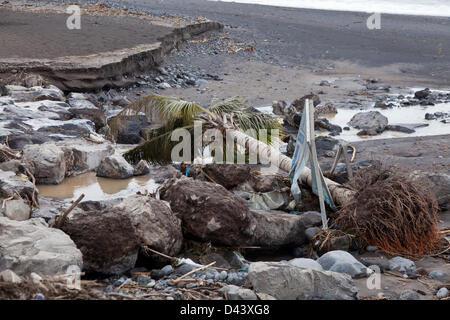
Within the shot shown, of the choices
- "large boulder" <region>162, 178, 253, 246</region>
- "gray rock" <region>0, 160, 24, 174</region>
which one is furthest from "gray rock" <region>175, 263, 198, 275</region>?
"gray rock" <region>0, 160, 24, 174</region>

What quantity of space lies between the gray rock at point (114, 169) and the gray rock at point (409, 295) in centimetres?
472

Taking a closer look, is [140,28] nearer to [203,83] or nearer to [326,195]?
[203,83]

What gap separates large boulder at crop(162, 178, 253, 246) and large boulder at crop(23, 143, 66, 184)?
2.46 m

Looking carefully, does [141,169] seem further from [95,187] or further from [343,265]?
[343,265]

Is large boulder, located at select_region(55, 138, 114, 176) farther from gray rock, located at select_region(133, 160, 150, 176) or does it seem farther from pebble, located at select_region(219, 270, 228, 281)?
pebble, located at select_region(219, 270, 228, 281)

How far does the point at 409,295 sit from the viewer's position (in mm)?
4375

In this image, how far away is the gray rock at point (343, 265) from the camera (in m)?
4.80

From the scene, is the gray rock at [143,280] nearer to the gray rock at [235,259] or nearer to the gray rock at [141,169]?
the gray rock at [235,259]

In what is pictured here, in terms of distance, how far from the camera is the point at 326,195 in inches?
261

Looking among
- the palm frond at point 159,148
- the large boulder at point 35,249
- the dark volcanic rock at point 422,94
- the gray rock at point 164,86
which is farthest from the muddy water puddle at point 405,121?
the large boulder at point 35,249

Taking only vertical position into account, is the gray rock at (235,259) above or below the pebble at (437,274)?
below

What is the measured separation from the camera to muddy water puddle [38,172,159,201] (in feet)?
23.7

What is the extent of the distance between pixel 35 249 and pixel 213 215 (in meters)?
1.91

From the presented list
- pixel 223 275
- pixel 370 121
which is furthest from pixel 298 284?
pixel 370 121
